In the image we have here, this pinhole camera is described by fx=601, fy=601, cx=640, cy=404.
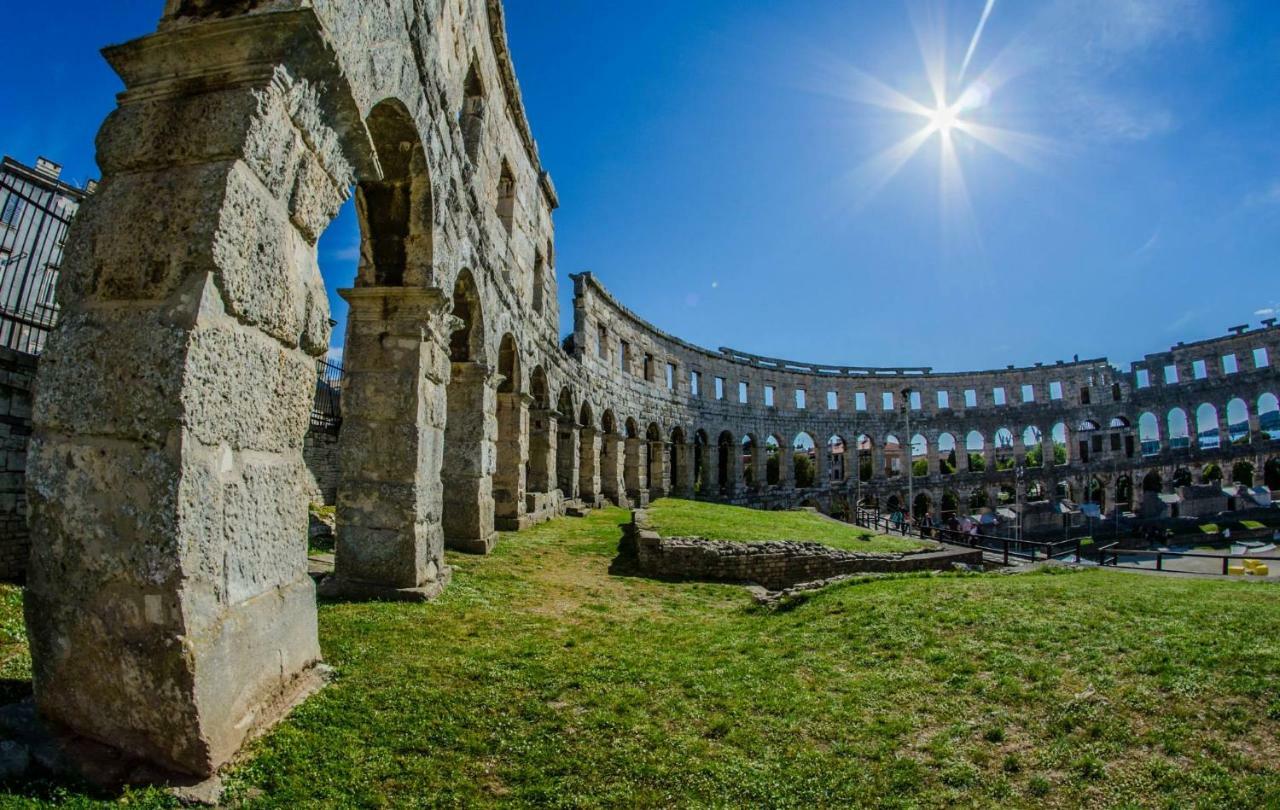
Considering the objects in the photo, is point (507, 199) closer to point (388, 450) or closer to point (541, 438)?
point (541, 438)

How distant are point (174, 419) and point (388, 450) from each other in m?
3.26

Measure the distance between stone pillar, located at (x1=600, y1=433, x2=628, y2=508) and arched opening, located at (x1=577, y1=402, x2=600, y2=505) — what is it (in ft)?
7.66

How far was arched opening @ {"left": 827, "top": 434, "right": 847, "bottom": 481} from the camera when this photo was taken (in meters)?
34.8

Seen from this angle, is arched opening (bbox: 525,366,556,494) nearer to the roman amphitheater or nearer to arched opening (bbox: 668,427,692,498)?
the roman amphitheater

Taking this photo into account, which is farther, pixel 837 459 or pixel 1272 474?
pixel 837 459

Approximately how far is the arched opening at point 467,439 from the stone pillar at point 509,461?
2424 mm

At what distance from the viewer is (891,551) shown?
12.4 meters

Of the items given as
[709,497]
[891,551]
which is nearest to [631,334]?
[709,497]

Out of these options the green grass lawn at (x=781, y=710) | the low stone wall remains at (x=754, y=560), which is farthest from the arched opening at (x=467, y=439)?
the low stone wall remains at (x=754, y=560)

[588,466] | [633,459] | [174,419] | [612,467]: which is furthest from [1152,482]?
[174,419]

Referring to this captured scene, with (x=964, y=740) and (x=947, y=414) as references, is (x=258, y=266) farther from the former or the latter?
(x=947, y=414)

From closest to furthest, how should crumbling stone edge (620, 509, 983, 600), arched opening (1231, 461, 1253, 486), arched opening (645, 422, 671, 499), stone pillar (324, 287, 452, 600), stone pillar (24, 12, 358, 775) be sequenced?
stone pillar (24, 12, 358, 775) → stone pillar (324, 287, 452, 600) → crumbling stone edge (620, 509, 983, 600) → arched opening (645, 422, 671, 499) → arched opening (1231, 461, 1253, 486)

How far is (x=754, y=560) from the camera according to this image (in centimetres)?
986

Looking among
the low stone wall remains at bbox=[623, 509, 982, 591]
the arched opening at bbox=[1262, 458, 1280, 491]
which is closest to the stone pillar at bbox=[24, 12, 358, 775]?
the low stone wall remains at bbox=[623, 509, 982, 591]
